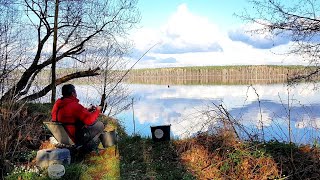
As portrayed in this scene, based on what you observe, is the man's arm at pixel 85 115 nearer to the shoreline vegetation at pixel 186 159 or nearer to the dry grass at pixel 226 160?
the shoreline vegetation at pixel 186 159

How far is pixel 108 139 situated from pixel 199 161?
232cm

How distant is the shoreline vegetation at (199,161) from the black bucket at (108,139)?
5.8 inches

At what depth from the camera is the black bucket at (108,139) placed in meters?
7.48

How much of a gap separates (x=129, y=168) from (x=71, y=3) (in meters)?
9.00

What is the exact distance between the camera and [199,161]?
6.15 m

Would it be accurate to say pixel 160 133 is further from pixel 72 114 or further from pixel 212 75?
pixel 212 75

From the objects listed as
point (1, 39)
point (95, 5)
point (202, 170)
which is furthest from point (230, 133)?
point (95, 5)

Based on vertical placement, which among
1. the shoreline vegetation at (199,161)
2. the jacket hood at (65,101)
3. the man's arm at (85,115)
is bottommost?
the shoreline vegetation at (199,161)

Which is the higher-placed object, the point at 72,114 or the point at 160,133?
the point at 72,114

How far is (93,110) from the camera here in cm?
688

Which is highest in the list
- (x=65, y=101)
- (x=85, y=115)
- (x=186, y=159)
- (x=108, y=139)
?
(x=65, y=101)

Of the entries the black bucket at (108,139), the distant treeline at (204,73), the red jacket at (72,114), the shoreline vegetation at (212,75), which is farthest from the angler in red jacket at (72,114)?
the distant treeline at (204,73)

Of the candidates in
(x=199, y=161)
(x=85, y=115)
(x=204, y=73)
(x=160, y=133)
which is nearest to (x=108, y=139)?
(x=160, y=133)

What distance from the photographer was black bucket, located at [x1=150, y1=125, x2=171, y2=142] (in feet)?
25.9
